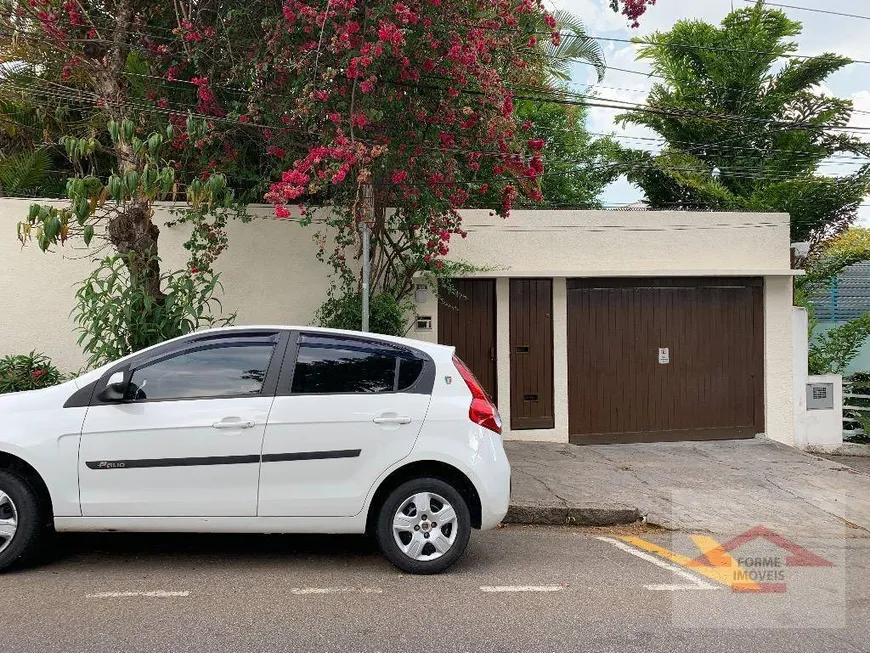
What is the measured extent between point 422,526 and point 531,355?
19.9 feet

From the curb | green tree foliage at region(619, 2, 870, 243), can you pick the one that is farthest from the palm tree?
the curb

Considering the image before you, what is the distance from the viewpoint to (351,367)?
18.9ft

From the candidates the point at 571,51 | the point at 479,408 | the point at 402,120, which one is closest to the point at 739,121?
the point at 571,51

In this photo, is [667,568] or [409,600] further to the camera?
[667,568]

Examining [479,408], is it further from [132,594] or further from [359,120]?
[359,120]

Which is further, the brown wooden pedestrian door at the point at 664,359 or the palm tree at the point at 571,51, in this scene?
the palm tree at the point at 571,51

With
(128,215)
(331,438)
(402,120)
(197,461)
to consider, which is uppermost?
(402,120)

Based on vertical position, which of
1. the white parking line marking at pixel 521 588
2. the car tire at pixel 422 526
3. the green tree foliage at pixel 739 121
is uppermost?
the green tree foliage at pixel 739 121

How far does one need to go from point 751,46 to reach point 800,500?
12.5 metres

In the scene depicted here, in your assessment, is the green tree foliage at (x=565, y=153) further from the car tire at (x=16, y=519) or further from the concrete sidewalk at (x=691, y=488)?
the car tire at (x=16, y=519)

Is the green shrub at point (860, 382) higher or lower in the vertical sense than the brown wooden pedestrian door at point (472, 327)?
lower

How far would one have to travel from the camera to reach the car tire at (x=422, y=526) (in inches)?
219

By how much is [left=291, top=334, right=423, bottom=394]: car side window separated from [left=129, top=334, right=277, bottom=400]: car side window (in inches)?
10.1

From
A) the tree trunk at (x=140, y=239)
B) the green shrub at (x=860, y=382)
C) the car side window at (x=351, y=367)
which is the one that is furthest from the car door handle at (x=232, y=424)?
the green shrub at (x=860, y=382)
